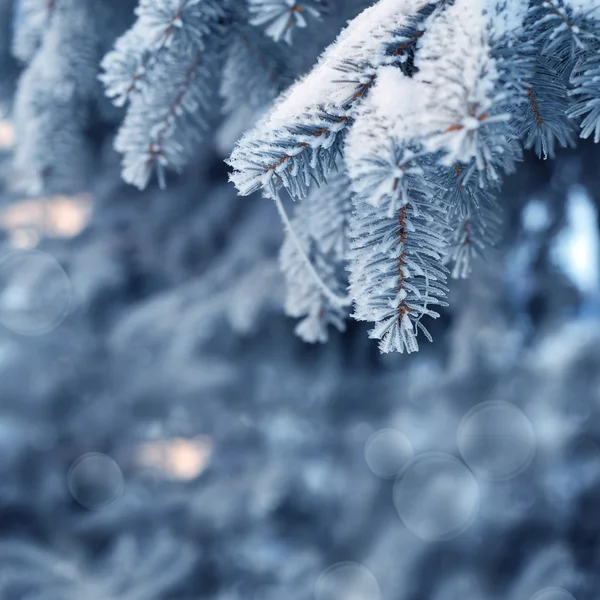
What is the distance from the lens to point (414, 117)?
350mm

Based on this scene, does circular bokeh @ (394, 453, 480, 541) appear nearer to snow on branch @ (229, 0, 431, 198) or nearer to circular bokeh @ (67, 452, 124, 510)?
circular bokeh @ (67, 452, 124, 510)

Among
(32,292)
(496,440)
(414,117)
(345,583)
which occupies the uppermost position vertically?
(414,117)

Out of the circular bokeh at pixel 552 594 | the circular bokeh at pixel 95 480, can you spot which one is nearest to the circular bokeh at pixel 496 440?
the circular bokeh at pixel 552 594

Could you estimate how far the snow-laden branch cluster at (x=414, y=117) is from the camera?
338 millimetres

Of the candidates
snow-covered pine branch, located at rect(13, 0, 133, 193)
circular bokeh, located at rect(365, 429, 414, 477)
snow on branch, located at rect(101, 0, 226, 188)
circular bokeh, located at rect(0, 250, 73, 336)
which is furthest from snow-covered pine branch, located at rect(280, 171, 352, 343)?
circular bokeh, located at rect(0, 250, 73, 336)

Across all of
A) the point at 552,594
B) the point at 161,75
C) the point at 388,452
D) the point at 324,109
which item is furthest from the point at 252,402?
the point at 324,109

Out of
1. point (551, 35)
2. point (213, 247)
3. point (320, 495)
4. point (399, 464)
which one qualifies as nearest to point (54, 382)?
point (213, 247)

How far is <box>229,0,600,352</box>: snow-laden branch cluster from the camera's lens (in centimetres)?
34

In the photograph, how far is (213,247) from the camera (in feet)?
5.60

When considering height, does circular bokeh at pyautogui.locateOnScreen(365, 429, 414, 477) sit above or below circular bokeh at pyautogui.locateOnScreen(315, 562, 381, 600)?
above

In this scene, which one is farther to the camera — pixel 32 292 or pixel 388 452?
pixel 32 292

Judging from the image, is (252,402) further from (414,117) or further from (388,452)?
(414,117)

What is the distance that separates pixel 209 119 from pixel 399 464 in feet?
4.17

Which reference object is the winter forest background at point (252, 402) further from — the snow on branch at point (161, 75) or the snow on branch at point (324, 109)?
the snow on branch at point (324, 109)
